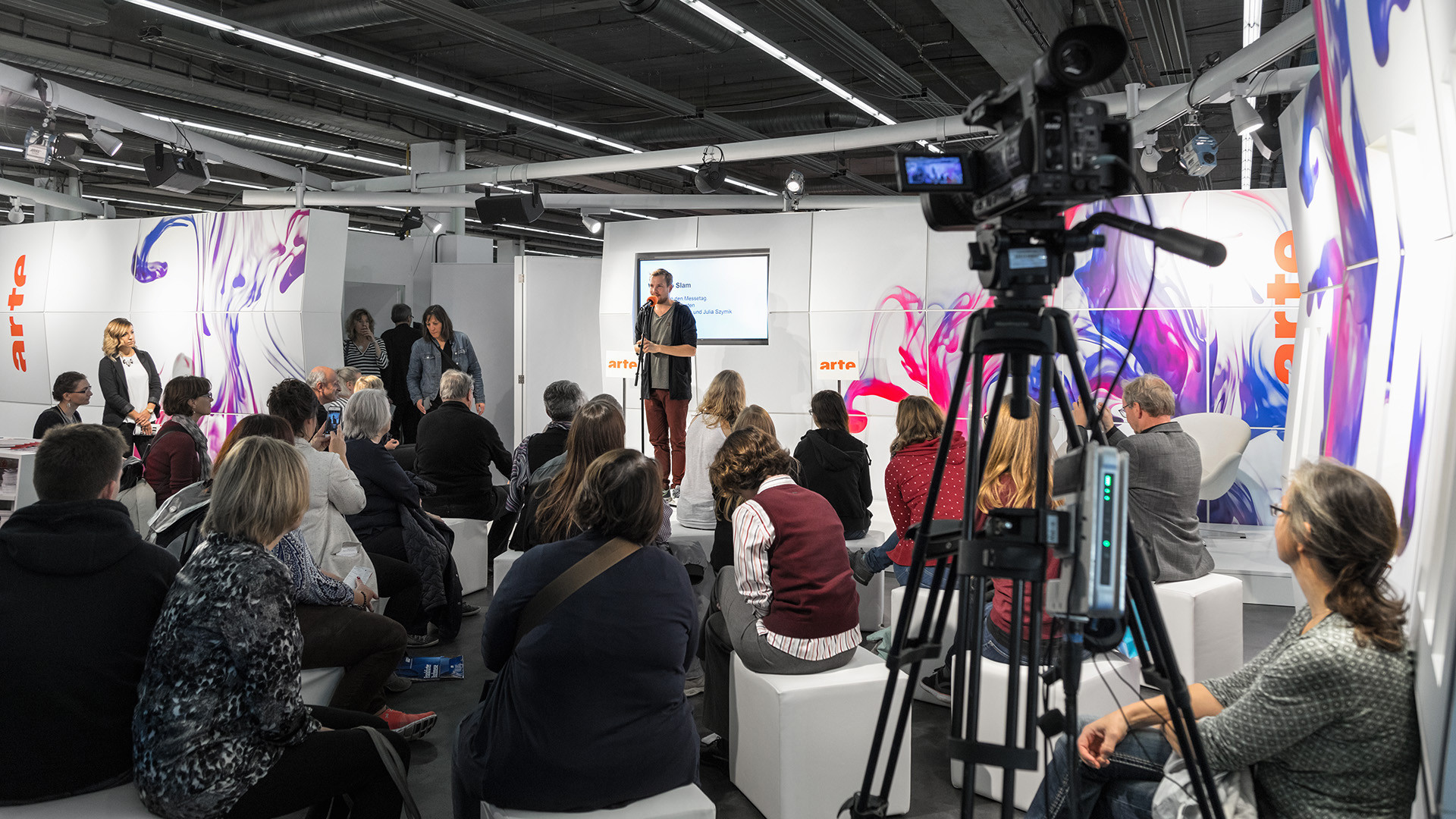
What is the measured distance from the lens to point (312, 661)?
9.59 feet

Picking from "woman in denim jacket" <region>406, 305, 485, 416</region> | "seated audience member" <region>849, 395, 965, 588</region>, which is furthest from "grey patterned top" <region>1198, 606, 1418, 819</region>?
"woman in denim jacket" <region>406, 305, 485, 416</region>

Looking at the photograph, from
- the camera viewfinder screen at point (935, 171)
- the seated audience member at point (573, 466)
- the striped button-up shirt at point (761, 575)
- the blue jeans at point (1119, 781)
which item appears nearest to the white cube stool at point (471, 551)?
the seated audience member at point (573, 466)

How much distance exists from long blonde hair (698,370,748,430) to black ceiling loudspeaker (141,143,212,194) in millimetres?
5549

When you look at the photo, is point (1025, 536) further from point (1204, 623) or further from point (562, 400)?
point (562, 400)

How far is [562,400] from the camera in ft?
15.8

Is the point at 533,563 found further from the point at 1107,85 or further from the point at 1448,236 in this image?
the point at 1107,85

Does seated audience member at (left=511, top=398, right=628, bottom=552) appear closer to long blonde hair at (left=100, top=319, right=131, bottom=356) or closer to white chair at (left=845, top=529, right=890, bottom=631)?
white chair at (left=845, top=529, right=890, bottom=631)

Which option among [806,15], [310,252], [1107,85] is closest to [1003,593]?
[806,15]

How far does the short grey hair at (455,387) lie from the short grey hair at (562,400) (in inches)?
22.1

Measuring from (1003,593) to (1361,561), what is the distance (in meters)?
1.27

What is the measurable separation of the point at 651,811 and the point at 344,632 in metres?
1.35

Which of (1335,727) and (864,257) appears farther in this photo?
(864,257)

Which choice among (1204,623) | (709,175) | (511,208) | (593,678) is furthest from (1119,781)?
(511,208)

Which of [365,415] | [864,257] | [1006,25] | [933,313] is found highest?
[1006,25]
